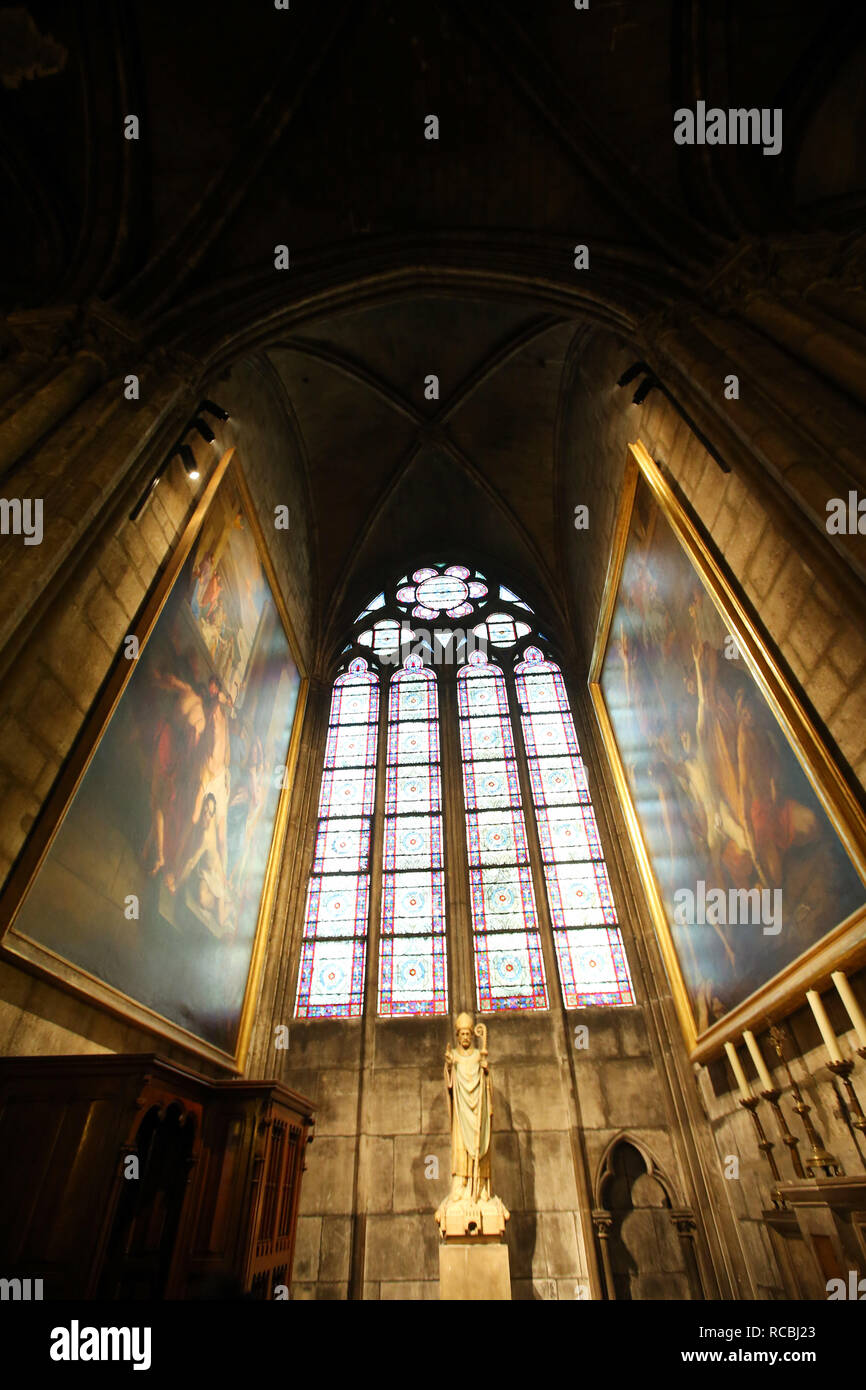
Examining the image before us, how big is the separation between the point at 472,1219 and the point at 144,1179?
281cm

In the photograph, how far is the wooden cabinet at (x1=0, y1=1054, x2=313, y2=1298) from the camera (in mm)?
3309

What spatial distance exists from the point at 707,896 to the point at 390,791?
519cm

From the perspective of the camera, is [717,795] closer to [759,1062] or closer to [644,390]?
[759,1062]

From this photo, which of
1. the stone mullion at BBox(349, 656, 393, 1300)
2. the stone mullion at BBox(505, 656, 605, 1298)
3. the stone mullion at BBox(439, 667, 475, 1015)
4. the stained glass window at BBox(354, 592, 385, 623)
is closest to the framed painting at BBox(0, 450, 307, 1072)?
the stone mullion at BBox(349, 656, 393, 1300)

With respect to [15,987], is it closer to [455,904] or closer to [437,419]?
[455,904]

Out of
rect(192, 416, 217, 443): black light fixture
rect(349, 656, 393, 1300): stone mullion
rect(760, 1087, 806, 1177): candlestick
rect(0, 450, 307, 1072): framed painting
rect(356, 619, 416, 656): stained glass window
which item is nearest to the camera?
rect(760, 1087, 806, 1177): candlestick

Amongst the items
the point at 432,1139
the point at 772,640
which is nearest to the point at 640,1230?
the point at 432,1139

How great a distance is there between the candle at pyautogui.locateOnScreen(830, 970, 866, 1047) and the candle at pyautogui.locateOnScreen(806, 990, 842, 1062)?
0.14 meters

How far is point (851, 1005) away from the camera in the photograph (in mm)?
3859

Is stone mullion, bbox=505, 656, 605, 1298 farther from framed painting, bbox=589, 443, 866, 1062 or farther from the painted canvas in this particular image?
the painted canvas

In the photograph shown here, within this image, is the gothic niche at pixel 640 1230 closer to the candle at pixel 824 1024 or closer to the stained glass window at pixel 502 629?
the candle at pixel 824 1024

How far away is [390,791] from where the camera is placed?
10.3 meters
